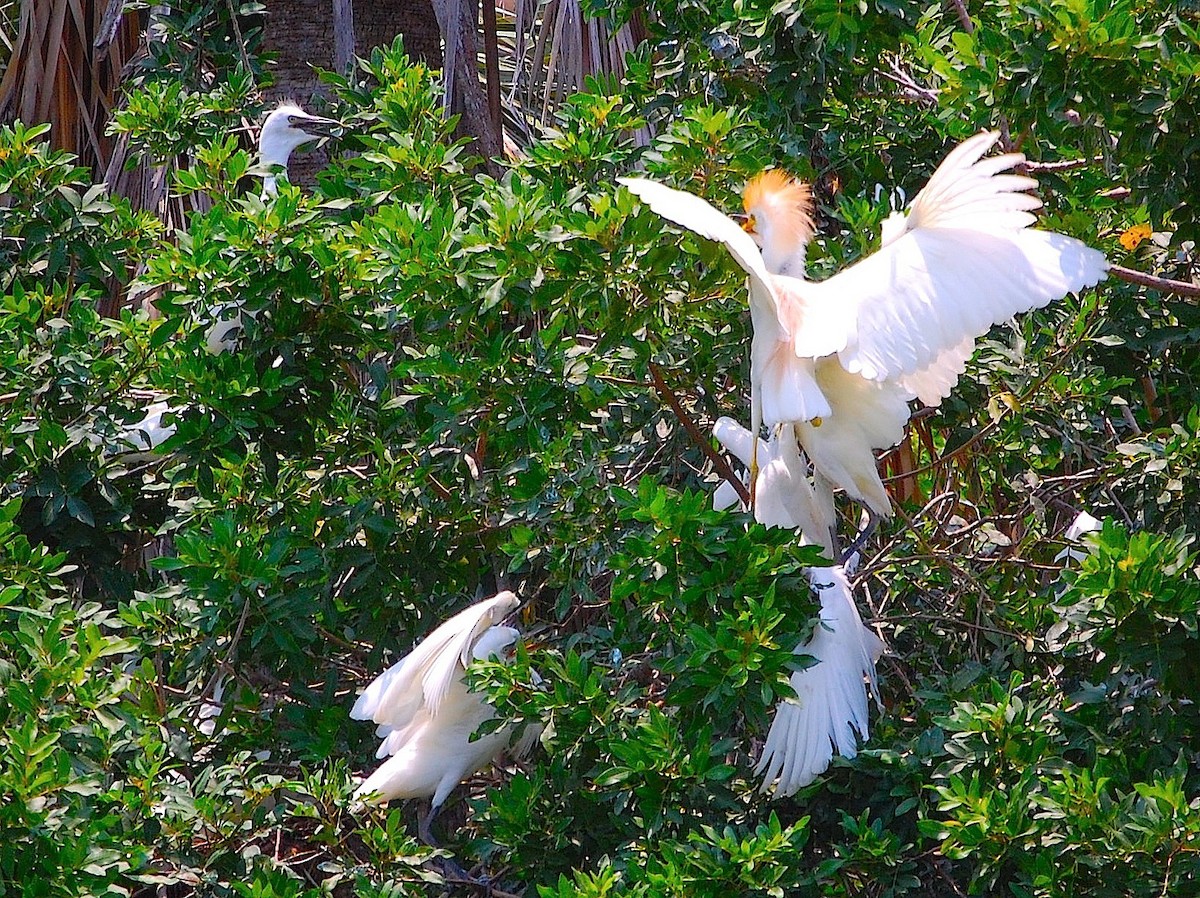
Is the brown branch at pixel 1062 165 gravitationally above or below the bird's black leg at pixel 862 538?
above

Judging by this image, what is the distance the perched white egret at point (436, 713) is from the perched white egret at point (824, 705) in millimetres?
505

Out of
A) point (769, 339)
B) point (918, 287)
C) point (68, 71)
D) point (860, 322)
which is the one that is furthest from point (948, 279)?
point (68, 71)

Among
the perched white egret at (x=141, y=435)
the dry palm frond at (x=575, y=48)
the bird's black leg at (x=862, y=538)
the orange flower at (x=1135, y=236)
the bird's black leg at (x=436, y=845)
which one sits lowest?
the bird's black leg at (x=436, y=845)

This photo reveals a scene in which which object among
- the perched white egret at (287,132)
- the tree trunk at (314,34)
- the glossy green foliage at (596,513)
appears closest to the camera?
the glossy green foliage at (596,513)

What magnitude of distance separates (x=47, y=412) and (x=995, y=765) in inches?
73.1

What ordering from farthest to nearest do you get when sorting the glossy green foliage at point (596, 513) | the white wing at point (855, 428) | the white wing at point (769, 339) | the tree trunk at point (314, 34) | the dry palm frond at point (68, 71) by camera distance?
the dry palm frond at point (68, 71), the tree trunk at point (314, 34), the white wing at point (855, 428), the white wing at point (769, 339), the glossy green foliage at point (596, 513)

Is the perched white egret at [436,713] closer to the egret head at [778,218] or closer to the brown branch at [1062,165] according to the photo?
the egret head at [778,218]

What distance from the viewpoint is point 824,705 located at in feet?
8.72

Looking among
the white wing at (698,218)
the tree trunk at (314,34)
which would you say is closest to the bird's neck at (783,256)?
the white wing at (698,218)

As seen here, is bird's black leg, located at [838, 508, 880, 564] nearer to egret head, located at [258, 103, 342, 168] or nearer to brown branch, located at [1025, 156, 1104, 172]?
brown branch, located at [1025, 156, 1104, 172]

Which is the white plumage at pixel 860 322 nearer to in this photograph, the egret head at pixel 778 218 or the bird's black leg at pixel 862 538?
the egret head at pixel 778 218

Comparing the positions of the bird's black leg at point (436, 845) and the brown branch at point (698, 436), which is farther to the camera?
the bird's black leg at point (436, 845)

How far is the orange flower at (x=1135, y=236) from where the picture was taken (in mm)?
2799

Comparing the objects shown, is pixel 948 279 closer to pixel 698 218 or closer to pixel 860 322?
pixel 860 322
